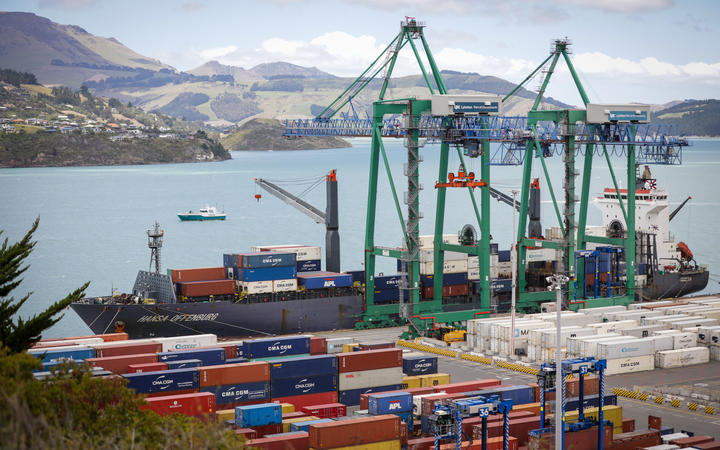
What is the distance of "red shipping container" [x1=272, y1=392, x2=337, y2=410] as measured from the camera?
3281cm

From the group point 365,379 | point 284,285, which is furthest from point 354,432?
point 284,285

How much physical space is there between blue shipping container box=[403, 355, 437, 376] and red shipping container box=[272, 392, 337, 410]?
446 centimetres

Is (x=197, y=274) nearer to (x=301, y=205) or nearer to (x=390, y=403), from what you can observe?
(x=301, y=205)

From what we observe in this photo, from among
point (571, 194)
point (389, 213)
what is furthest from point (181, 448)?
point (389, 213)

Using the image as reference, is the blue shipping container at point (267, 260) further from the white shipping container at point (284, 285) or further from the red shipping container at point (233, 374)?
the red shipping container at point (233, 374)

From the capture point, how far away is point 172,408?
28297 millimetres

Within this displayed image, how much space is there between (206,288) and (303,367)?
16.3 meters

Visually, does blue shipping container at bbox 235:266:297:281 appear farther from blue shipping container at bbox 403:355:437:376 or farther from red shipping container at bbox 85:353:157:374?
red shipping container at bbox 85:353:157:374

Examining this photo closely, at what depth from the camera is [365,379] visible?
3438 cm

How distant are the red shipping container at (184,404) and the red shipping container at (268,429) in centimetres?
185

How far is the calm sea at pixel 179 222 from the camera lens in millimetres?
86812

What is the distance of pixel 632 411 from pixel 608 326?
1123 cm

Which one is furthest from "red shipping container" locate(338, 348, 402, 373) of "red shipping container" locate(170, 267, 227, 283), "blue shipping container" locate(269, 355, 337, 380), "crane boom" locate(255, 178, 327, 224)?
"crane boom" locate(255, 178, 327, 224)

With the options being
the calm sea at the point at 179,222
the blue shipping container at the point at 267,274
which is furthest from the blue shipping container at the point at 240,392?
the calm sea at the point at 179,222
